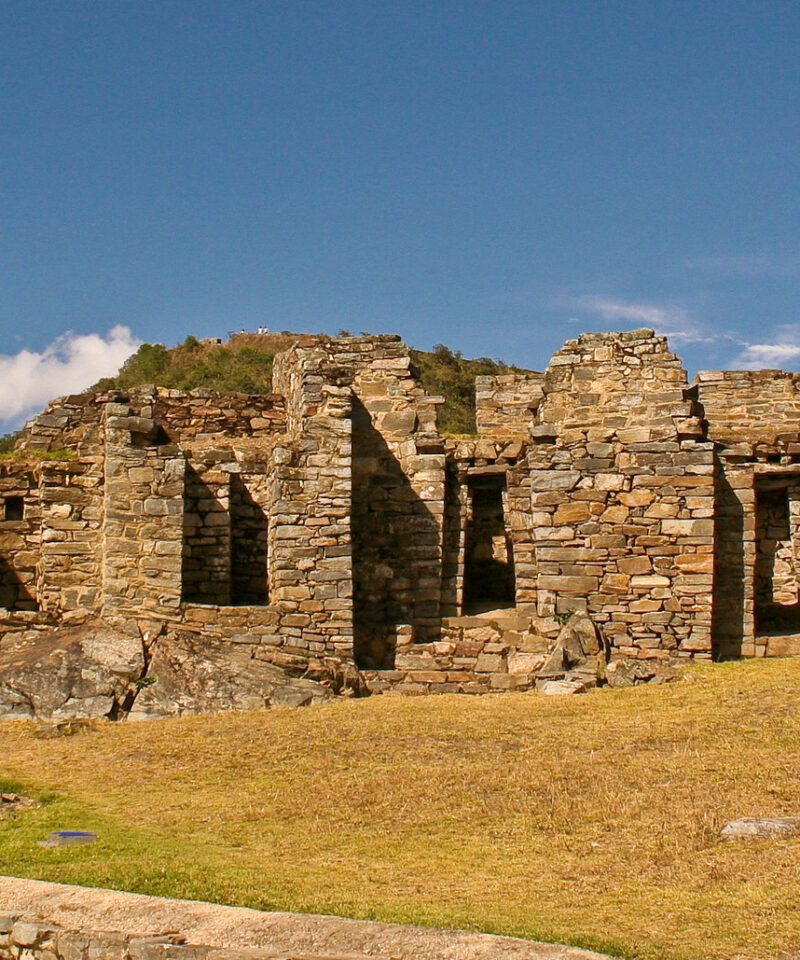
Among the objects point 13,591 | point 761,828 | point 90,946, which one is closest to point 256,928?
point 90,946

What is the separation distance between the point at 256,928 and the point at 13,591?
11.2 m

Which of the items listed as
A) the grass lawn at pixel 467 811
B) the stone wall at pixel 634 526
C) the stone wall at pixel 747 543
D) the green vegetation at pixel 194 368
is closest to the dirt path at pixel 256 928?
the grass lawn at pixel 467 811

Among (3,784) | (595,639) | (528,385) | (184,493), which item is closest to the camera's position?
(3,784)

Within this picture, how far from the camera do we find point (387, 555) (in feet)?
52.9

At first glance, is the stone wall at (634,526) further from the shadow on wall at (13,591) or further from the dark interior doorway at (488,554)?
the shadow on wall at (13,591)

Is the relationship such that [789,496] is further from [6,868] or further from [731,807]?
[6,868]

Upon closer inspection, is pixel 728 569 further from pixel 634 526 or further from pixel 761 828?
pixel 761 828

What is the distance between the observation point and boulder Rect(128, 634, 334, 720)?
1338cm

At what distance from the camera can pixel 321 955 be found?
19.8 feet

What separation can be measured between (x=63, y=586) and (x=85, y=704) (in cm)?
277

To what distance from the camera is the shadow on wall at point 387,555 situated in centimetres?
1577

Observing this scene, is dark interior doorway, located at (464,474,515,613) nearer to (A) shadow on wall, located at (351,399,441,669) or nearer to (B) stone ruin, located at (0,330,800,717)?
(B) stone ruin, located at (0,330,800,717)

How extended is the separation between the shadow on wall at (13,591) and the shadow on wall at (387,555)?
5.05m

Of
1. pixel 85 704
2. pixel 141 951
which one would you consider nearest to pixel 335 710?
pixel 85 704
